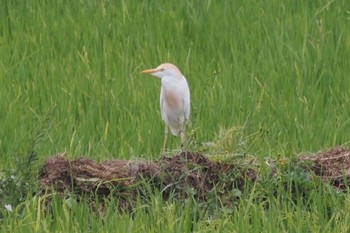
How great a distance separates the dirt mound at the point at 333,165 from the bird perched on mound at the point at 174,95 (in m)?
0.63

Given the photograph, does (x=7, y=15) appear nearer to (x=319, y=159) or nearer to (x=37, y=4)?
(x=37, y=4)

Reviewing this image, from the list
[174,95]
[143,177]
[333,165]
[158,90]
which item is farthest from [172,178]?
[158,90]

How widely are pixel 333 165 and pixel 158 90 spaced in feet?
5.61

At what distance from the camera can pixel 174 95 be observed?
17.9 feet

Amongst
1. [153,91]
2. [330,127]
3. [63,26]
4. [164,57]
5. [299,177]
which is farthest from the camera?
[63,26]

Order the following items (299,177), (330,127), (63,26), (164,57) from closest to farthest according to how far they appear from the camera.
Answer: (299,177)
(330,127)
(164,57)
(63,26)

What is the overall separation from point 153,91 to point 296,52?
105cm

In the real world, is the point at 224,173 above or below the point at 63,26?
below

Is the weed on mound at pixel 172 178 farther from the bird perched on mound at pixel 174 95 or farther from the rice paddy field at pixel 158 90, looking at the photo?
the bird perched on mound at pixel 174 95

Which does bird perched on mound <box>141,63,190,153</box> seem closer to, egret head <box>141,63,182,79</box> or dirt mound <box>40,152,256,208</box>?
egret head <box>141,63,182,79</box>

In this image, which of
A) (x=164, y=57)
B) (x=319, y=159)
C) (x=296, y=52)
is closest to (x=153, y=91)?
(x=164, y=57)

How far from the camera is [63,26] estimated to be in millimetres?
7562

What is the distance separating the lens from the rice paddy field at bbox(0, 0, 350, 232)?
466 cm

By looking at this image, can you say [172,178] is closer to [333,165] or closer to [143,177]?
[143,177]
